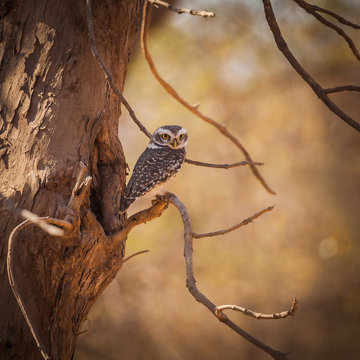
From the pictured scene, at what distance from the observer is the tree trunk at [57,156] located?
2027mm

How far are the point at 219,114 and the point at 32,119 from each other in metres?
7.07

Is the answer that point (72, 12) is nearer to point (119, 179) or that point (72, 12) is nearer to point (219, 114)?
point (119, 179)

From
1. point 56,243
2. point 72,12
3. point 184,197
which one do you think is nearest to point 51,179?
point 56,243

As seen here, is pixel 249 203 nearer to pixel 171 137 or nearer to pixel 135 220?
pixel 171 137

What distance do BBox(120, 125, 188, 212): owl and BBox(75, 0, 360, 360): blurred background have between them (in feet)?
14.7

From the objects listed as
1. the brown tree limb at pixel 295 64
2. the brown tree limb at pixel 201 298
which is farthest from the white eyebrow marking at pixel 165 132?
the brown tree limb at pixel 201 298

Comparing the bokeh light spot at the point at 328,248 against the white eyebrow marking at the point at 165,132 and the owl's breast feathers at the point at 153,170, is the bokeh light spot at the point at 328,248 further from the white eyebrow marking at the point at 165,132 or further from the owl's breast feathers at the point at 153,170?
the white eyebrow marking at the point at 165,132

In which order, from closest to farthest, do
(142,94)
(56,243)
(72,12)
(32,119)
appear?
(56,243) < (32,119) < (72,12) < (142,94)

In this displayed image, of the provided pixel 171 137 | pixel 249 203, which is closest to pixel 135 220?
pixel 171 137

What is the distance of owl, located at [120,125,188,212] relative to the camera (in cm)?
332

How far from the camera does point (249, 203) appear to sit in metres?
8.63

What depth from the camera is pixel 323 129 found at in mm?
8398

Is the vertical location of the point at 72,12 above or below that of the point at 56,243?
above

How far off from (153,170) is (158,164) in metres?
0.13
